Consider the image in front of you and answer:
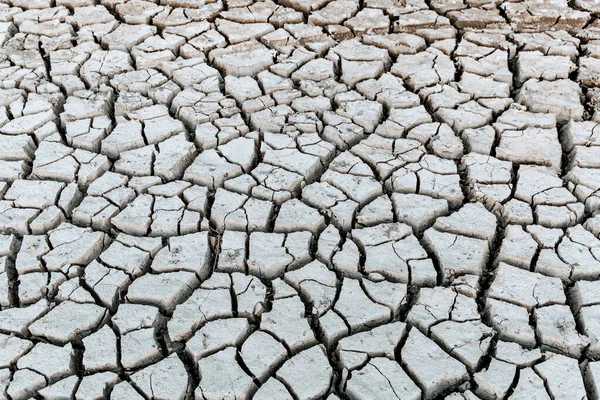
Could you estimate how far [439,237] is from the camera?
2664 millimetres

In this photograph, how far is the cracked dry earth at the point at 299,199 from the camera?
222cm

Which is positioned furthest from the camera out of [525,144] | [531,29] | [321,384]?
[531,29]

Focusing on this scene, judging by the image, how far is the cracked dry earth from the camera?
222 centimetres

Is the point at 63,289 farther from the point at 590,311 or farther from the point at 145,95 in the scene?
the point at 590,311

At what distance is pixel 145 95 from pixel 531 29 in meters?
2.13

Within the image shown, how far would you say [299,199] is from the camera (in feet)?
9.39

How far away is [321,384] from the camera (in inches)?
84.5

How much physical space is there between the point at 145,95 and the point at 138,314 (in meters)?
1.45

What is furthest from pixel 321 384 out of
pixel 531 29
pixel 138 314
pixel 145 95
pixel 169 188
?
pixel 531 29

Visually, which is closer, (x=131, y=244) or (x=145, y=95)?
(x=131, y=244)

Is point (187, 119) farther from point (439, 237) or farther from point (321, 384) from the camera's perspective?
point (321, 384)

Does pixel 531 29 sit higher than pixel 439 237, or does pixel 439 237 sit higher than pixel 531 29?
pixel 531 29

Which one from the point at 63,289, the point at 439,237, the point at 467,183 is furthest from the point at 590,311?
the point at 63,289

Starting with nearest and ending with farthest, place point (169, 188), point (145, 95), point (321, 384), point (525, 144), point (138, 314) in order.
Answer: point (321, 384) < point (138, 314) < point (169, 188) < point (525, 144) < point (145, 95)
